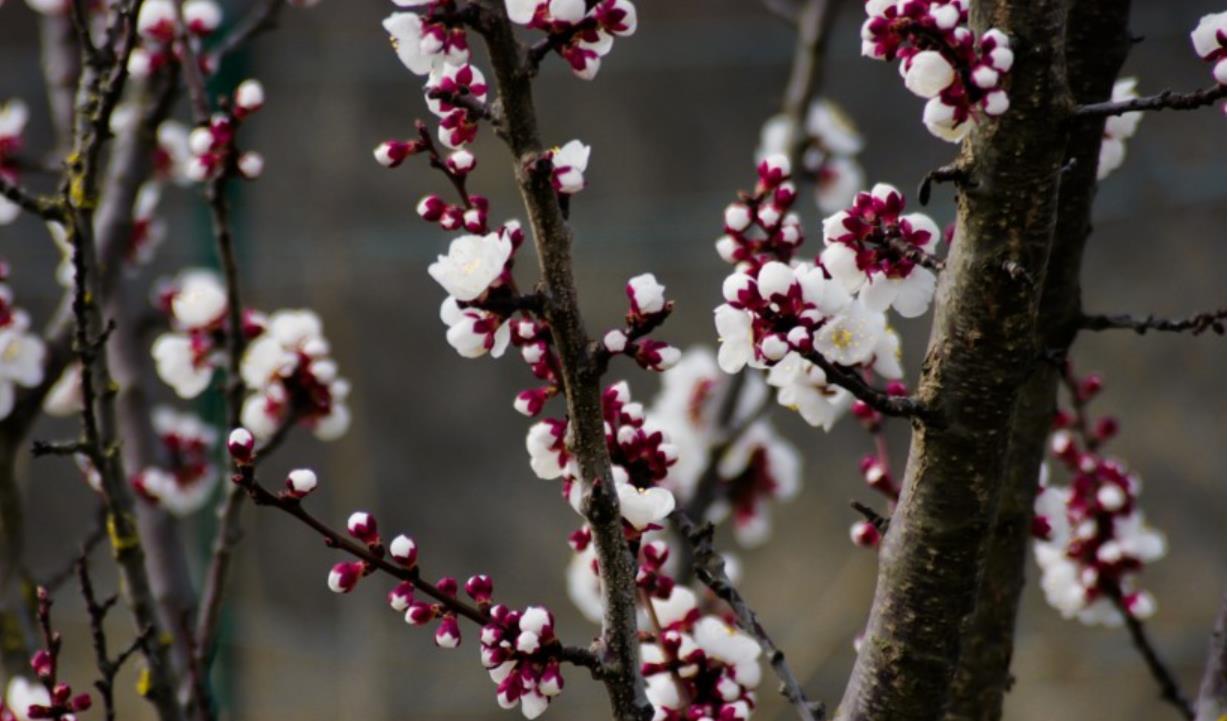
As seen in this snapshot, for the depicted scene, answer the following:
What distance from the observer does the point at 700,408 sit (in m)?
2.45

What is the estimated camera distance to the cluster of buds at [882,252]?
3.41ft

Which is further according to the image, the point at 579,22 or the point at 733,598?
the point at 733,598

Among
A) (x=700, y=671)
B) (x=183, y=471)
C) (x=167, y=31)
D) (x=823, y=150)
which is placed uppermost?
(x=823, y=150)

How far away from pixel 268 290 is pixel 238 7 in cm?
81

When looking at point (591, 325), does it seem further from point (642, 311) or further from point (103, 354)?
point (642, 311)

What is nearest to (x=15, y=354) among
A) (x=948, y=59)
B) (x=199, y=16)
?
(x=199, y=16)

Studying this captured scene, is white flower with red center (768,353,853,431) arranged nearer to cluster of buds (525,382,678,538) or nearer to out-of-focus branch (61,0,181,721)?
cluster of buds (525,382,678,538)

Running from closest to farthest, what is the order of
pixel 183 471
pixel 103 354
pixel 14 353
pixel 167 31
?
pixel 103 354, pixel 14 353, pixel 167 31, pixel 183 471

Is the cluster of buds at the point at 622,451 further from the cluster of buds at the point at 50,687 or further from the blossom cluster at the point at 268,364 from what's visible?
the blossom cluster at the point at 268,364

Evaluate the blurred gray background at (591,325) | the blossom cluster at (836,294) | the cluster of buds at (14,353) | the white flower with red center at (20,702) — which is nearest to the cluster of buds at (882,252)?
the blossom cluster at (836,294)

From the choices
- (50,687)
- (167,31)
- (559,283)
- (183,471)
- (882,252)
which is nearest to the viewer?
(559,283)

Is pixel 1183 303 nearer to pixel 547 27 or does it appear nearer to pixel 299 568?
pixel 299 568

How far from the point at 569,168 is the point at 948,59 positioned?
0.27 metres

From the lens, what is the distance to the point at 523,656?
98 centimetres
